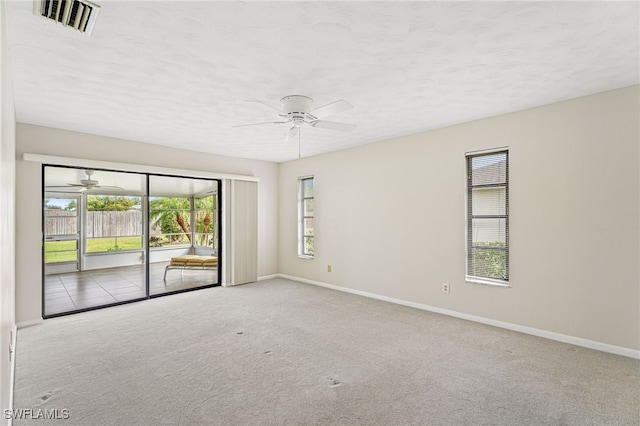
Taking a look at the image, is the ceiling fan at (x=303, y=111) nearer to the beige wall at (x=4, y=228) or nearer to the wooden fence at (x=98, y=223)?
the beige wall at (x=4, y=228)

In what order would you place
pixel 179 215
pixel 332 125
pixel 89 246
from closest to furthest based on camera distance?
pixel 332 125 → pixel 89 246 → pixel 179 215

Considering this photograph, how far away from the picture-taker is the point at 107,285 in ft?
20.3

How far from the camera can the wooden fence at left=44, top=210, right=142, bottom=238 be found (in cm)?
739

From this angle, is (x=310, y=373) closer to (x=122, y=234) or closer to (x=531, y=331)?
(x=531, y=331)

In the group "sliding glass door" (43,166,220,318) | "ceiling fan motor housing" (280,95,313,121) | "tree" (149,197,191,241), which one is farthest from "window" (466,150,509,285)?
"tree" (149,197,191,241)

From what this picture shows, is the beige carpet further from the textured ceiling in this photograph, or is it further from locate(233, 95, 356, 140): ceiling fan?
the textured ceiling

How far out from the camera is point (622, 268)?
3014 millimetres

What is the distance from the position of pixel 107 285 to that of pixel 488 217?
6.73 m

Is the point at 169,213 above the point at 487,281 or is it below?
above

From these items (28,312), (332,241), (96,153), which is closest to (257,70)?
(96,153)

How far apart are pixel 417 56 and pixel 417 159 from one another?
2.31 metres

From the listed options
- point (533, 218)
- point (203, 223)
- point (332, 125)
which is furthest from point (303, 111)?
point (203, 223)

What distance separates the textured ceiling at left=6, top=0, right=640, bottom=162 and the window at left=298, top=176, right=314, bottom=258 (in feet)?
8.60

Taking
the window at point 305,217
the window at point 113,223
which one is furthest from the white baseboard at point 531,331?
the window at point 113,223
